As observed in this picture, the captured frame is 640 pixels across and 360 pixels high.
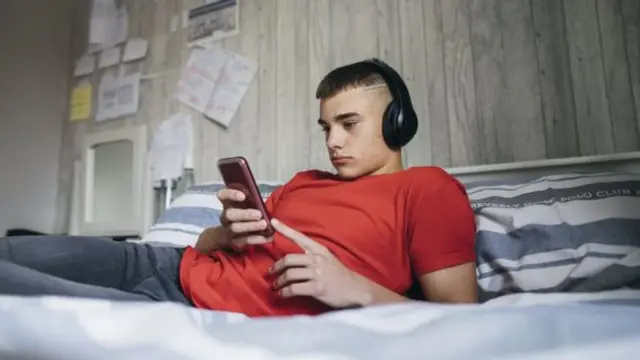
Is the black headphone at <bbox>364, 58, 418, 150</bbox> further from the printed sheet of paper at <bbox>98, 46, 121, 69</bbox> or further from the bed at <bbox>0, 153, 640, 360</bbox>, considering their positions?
the printed sheet of paper at <bbox>98, 46, 121, 69</bbox>

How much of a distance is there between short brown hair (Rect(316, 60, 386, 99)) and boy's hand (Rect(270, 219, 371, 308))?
15.5 inches

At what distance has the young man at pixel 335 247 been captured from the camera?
63 centimetres

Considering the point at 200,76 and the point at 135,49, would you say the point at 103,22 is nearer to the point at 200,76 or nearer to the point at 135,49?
the point at 135,49

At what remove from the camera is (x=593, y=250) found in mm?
751

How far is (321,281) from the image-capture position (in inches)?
23.5

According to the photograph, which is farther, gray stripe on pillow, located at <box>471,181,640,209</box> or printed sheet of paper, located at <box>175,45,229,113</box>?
printed sheet of paper, located at <box>175,45,229,113</box>

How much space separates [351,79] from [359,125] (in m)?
0.09

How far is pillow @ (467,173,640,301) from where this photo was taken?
2.41ft

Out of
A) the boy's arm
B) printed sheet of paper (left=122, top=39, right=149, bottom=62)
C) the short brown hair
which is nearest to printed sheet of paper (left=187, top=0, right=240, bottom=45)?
printed sheet of paper (left=122, top=39, right=149, bottom=62)

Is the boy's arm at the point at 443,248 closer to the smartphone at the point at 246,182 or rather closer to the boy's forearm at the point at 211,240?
the smartphone at the point at 246,182

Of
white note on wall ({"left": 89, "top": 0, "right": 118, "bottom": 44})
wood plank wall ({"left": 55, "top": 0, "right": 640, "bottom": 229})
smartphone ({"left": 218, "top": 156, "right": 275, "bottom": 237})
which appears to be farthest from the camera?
white note on wall ({"left": 89, "top": 0, "right": 118, "bottom": 44})

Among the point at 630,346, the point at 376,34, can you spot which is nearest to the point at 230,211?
the point at 630,346

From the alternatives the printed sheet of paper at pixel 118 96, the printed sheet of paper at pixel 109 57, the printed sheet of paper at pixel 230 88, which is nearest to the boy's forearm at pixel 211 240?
the printed sheet of paper at pixel 230 88

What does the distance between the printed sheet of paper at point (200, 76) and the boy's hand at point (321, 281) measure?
1151 millimetres
